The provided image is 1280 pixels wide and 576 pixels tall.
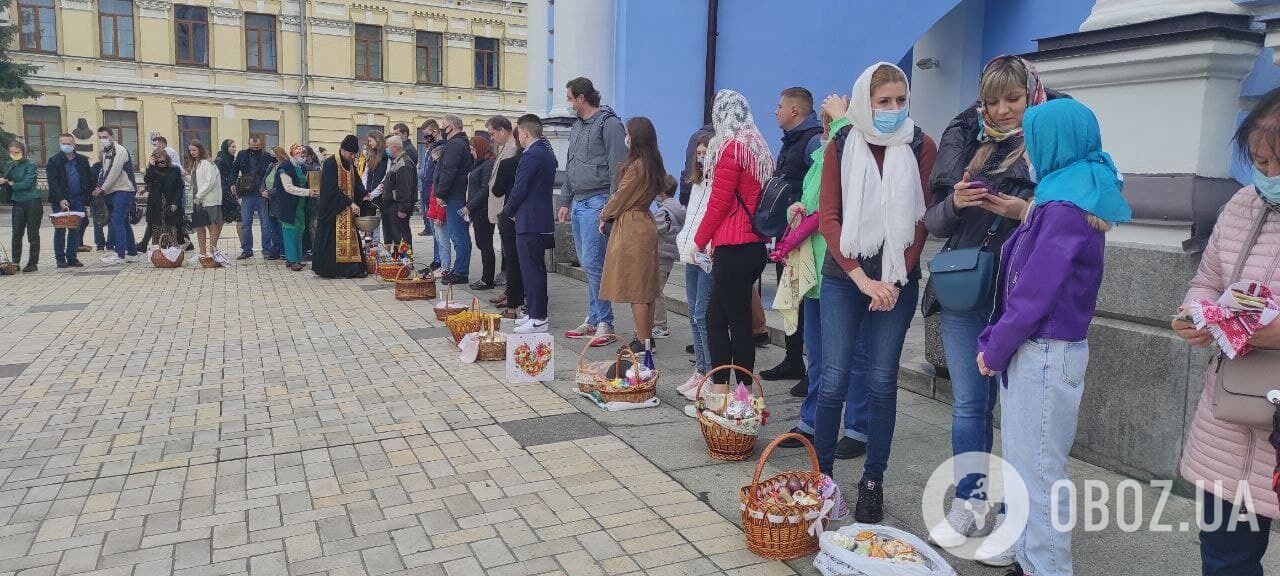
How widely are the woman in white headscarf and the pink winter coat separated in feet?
3.45

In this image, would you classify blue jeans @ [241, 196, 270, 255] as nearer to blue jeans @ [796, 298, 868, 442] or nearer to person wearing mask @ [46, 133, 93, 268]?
person wearing mask @ [46, 133, 93, 268]

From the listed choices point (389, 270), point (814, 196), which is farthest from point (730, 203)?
point (389, 270)

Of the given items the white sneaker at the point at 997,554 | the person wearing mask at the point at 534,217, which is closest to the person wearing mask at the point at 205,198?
the person wearing mask at the point at 534,217

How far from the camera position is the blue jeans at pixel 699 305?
5.26 meters

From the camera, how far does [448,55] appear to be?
3475 cm

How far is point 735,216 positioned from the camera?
471 cm

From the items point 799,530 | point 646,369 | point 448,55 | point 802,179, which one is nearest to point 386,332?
point 646,369

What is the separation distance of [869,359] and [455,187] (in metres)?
7.16

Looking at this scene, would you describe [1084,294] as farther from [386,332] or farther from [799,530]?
[386,332]

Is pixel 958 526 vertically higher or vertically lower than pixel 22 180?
lower

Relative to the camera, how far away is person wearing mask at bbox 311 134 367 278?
Answer: 1097 centimetres

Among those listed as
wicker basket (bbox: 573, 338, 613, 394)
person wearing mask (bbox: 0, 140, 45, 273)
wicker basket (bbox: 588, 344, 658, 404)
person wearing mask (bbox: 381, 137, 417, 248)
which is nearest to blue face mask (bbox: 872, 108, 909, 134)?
wicker basket (bbox: 588, 344, 658, 404)

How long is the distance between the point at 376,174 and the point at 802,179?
7.84 metres

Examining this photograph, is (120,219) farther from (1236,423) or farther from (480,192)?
(1236,423)
